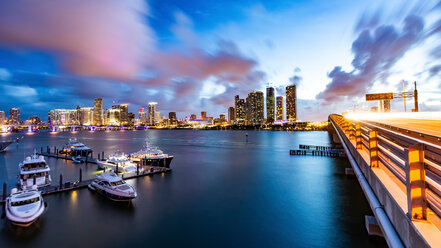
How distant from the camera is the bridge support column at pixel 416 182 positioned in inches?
131

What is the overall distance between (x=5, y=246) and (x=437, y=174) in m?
22.6

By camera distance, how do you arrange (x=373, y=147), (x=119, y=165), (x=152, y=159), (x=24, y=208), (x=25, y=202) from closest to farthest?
1. (x=373, y=147)
2. (x=24, y=208)
3. (x=25, y=202)
4. (x=119, y=165)
5. (x=152, y=159)

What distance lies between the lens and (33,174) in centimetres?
2572

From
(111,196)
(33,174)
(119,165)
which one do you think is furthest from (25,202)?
(119,165)

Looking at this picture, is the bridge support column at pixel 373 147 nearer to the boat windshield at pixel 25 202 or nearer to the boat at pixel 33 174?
the boat windshield at pixel 25 202

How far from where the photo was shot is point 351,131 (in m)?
13.7

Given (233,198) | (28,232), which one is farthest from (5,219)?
(233,198)

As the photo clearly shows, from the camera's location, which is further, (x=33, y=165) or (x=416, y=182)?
(x=33, y=165)

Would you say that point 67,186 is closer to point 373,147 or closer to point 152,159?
point 152,159

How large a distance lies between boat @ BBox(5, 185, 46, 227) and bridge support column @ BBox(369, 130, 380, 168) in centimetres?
2224

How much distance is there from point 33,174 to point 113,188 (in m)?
12.0

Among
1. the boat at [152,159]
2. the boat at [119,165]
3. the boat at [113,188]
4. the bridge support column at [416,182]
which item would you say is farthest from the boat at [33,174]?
the bridge support column at [416,182]

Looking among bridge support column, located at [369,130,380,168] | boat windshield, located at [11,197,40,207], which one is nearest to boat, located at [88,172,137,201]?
boat windshield, located at [11,197,40,207]

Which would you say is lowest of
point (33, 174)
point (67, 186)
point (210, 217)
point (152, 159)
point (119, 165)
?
point (210, 217)
